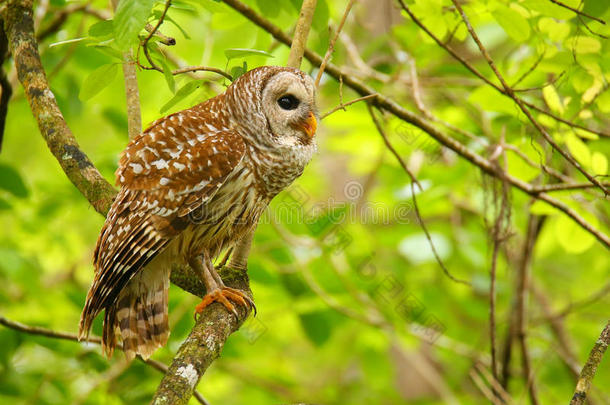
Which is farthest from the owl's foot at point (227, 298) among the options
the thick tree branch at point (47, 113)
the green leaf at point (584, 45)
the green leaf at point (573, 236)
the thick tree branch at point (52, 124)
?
the green leaf at point (573, 236)

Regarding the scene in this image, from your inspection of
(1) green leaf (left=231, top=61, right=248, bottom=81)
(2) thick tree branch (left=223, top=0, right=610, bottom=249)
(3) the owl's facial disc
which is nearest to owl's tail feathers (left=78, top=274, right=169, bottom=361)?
(3) the owl's facial disc

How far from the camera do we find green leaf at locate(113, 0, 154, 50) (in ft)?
6.08

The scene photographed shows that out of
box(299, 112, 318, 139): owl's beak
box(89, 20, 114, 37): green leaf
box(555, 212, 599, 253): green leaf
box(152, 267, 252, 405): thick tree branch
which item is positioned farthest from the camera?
box(555, 212, 599, 253): green leaf

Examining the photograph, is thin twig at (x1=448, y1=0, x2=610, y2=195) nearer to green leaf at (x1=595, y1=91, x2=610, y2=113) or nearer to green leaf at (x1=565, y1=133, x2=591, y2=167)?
green leaf at (x1=565, y1=133, x2=591, y2=167)

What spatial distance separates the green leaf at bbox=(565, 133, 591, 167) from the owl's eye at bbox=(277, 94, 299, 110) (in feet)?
3.74

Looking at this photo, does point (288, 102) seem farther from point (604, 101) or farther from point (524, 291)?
point (524, 291)

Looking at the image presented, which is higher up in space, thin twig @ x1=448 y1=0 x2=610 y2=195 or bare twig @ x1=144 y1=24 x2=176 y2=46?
thin twig @ x1=448 y1=0 x2=610 y2=195

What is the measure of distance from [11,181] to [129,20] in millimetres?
2112

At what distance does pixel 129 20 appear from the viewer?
1.87m

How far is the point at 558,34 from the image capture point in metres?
2.61

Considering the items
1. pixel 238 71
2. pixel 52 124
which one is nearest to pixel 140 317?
pixel 52 124

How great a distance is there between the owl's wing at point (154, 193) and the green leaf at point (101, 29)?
0.48m

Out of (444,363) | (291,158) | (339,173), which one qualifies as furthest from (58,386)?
(339,173)

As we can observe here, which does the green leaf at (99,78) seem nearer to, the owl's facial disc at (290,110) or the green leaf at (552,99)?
the owl's facial disc at (290,110)
